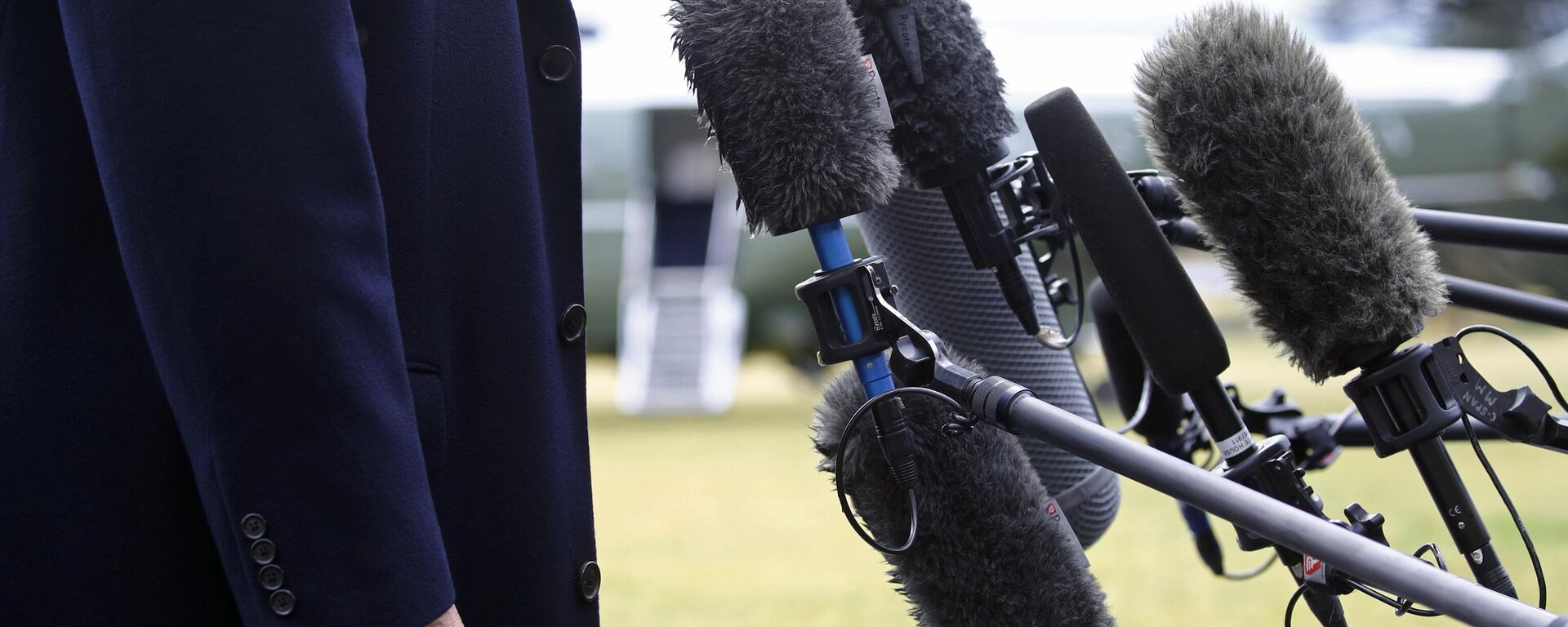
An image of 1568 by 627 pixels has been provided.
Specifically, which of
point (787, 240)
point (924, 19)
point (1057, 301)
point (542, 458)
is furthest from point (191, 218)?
point (787, 240)

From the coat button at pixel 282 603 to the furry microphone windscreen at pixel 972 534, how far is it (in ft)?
1.69

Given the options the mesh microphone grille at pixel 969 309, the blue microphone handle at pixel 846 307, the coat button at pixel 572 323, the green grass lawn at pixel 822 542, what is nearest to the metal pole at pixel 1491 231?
the mesh microphone grille at pixel 969 309

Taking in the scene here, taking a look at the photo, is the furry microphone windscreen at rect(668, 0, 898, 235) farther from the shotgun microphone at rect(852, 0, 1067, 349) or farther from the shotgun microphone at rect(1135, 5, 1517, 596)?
the shotgun microphone at rect(1135, 5, 1517, 596)

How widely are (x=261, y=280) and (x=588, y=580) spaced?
1.31 feet

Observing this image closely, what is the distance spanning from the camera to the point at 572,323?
993 millimetres

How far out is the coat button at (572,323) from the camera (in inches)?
38.8

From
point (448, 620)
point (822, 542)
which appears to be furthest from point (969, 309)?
point (822, 542)

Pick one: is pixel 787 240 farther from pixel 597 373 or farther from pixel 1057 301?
pixel 1057 301

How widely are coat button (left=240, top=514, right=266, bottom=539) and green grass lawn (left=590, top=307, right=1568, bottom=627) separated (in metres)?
2.10

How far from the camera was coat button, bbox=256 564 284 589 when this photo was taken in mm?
696

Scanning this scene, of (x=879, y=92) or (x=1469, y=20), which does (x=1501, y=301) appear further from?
(x=1469, y=20)

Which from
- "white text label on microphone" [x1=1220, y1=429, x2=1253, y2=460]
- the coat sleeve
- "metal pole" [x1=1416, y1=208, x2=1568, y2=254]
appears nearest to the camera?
the coat sleeve

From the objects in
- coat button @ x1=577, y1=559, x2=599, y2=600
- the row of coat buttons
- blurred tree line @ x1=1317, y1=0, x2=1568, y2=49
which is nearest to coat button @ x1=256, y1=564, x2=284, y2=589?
the row of coat buttons

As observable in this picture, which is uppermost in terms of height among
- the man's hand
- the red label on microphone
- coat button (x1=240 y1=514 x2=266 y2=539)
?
coat button (x1=240 y1=514 x2=266 y2=539)
